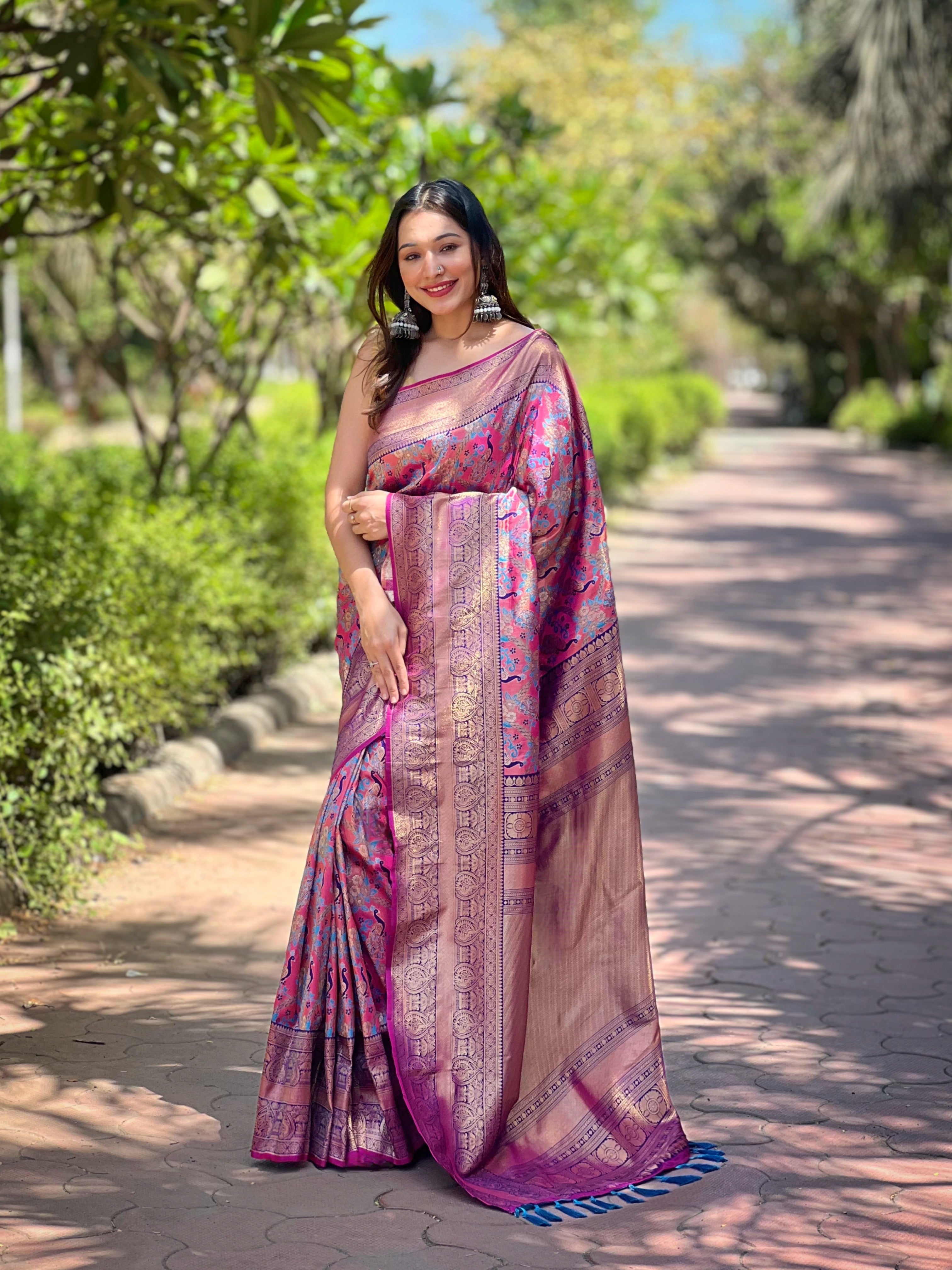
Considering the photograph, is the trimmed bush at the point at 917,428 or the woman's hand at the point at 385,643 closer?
the woman's hand at the point at 385,643

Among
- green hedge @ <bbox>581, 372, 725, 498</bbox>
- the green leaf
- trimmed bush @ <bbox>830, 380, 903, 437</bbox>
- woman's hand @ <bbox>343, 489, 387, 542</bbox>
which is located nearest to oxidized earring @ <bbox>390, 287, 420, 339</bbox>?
woman's hand @ <bbox>343, 489, 387, 542</bbox>

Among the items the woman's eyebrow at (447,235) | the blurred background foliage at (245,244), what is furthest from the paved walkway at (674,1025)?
the woman's eyebrow at (447,235)

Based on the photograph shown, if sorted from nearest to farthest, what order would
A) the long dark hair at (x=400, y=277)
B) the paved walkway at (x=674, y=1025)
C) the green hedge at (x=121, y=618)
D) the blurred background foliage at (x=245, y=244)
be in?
the paved walkway at (x=674, y=1025), the long dark hair at (x=400, y=277), the green hedge at (x=121, y=618), the blurred background foliage at (x=245, y=244)

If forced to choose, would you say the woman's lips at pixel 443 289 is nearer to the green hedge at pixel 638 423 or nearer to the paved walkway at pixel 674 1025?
the paved walkway at pixel 674 1025

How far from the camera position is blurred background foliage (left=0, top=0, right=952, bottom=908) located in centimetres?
495

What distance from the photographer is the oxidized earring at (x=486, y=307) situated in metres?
3.13

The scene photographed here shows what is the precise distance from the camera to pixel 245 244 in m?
9.81

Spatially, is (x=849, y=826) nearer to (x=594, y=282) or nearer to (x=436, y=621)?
(x=436, y=621)

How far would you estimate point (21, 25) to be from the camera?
5004 mm

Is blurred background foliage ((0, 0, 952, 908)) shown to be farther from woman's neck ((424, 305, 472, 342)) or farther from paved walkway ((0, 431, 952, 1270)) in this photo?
woman's neck ((424, 305, 472, 342))

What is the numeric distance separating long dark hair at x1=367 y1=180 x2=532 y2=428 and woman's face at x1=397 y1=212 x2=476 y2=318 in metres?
0.02

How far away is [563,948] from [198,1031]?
1.16 meters

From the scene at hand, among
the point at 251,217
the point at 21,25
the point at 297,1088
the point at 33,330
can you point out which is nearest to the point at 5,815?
the point at 297,1088

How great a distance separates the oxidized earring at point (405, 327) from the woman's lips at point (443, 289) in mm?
89
